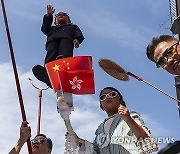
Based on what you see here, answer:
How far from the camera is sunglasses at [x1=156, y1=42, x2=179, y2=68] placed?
2.17 meters

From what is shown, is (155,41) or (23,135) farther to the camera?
(23,135)

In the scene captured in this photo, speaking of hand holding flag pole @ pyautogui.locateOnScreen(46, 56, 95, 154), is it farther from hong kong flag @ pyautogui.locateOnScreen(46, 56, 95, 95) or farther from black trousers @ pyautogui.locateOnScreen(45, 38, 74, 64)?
black trousers @ pyautogui.locateOnScreen(45, 38, 74, 64)

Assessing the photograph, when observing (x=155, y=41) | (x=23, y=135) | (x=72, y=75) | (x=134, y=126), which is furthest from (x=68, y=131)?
(x=155, y=41)

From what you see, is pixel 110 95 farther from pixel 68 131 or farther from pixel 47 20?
pixel 47 20

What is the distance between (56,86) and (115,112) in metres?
0.78

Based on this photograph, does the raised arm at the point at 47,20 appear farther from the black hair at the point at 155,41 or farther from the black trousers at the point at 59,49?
the black hair at the point at 155,41

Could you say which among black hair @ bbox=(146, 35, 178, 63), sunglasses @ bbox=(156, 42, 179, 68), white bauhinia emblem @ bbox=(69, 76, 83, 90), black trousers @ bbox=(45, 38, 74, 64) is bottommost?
sunglasses @ bbox=(156, 42, 179, 68)

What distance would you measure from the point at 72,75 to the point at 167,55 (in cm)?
248

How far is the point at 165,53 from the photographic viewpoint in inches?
86.7

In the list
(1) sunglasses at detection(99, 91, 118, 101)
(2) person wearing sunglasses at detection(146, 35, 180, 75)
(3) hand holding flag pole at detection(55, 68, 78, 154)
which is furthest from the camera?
(1) sunglasses at detection(99, 91, 118, 101)

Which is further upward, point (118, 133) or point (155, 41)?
point (118, 133)

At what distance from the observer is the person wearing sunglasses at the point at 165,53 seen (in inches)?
85.1

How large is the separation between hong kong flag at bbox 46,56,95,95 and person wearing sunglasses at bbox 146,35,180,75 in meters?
2.14

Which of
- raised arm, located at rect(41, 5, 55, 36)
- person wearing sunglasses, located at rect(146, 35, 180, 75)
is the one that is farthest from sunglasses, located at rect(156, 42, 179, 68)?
raised arm, located at rect(41, 5, 55, 36)
